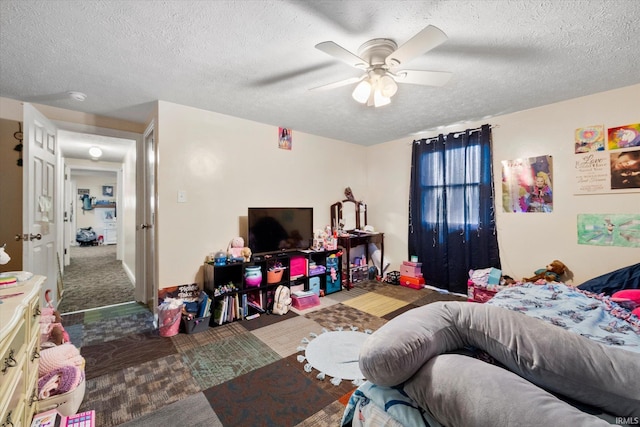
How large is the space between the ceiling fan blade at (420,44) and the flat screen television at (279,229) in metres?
2.17

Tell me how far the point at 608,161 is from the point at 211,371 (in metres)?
4.09

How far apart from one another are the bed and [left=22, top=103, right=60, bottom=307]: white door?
2.76 m

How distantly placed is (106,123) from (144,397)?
308 cm

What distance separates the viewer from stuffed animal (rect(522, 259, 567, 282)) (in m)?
2.85

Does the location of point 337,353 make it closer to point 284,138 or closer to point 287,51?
point 287,51

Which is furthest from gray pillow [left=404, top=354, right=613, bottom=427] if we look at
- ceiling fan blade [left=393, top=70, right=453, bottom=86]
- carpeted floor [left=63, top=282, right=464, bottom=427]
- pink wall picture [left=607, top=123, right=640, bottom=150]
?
pink wall picture [left=607, top=123, right=640, bottom=150]

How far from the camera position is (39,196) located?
8.60 ft

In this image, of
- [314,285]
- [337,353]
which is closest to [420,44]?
[337,353]

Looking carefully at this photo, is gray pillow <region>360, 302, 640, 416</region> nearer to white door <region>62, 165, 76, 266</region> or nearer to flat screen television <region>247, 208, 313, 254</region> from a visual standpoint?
flat screen television <region>247, 208, 313, 254</region>

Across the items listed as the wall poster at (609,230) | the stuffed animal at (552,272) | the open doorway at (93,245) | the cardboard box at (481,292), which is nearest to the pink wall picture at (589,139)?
the wall poster at (609,230)

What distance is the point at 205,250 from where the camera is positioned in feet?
10.1

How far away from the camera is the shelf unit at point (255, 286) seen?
113 inches

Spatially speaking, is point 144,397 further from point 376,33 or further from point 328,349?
point 376,33

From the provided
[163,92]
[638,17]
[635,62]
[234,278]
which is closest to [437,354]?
[638,17]
